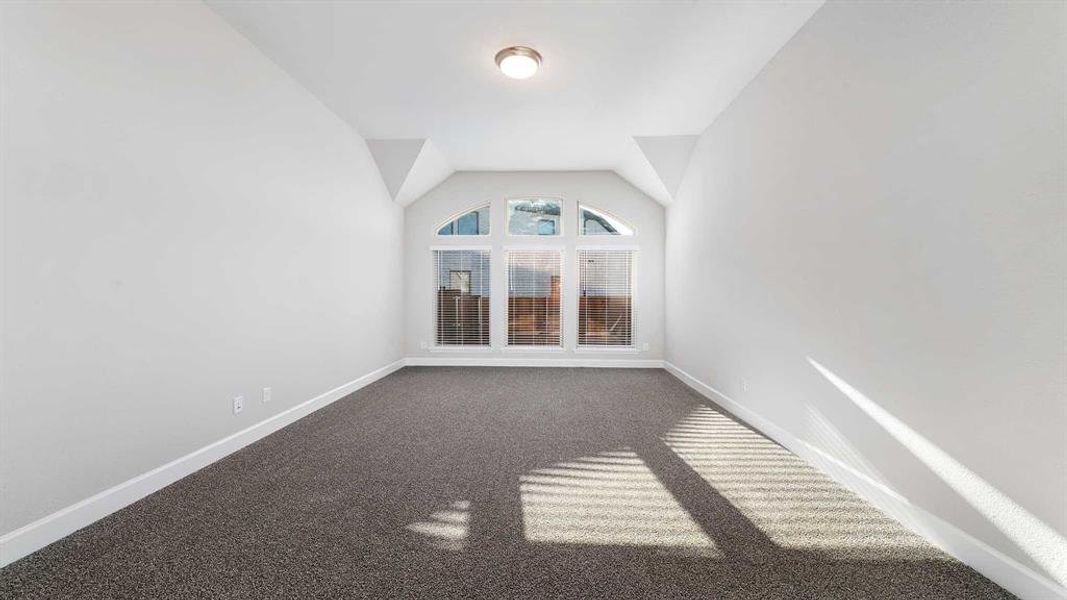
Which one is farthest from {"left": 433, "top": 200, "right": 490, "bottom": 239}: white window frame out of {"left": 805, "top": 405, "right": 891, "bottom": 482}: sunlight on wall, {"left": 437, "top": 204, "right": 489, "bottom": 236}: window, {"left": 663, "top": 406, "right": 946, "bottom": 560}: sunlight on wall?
{"left": 805, "top": 405, "right": 891, "bottom": 482}: sunlight on wall

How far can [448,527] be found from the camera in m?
1.74

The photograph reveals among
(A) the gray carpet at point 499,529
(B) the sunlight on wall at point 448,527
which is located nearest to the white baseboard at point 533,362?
(A) the gray carpet at point 499,529

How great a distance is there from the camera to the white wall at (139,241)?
1.60 metres

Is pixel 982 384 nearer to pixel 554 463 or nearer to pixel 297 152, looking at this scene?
pixel 554 463

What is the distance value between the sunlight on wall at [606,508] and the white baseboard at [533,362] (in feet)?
10.9

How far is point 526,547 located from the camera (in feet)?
5.27

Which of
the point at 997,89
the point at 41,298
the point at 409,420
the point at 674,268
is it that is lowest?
the point at 409,420

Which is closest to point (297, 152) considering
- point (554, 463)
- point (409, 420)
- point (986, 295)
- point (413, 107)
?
point (413, 107)

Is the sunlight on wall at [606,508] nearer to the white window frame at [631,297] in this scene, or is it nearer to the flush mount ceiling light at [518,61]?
the flush mount ceiling light at [518,61]

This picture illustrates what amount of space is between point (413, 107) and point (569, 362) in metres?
3.75

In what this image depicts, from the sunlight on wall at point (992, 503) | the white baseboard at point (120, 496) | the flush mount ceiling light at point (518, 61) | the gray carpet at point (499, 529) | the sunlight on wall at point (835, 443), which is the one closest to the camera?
the sunlight on wall at point (992, 503)

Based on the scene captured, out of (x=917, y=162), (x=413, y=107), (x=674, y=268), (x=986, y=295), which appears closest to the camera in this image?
(x=986, y=295)

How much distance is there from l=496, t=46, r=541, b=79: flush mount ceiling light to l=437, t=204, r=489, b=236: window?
115 inches

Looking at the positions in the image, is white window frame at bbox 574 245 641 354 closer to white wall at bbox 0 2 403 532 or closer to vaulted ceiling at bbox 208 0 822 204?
vaulted ceiling at bbox 208 0 822 204
